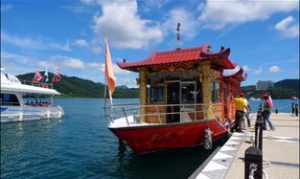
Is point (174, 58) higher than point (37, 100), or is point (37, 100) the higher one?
point (174, 58)

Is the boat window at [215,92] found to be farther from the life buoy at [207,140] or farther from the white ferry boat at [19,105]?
the white ferry boat at [19,105]

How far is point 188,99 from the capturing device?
11320mm

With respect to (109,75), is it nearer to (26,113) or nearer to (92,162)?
(92,162)

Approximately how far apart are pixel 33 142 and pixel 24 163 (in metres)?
5.77

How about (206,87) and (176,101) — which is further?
(176,101)

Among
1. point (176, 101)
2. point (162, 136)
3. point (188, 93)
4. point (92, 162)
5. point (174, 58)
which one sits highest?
point (174, 58)

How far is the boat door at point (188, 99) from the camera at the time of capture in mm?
10930

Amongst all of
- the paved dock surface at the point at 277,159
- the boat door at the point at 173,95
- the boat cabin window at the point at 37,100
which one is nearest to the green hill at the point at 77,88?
the boat cabin window at the point at 37,100

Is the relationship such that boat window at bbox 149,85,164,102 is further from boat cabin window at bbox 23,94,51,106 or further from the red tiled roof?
boat cabin window at bbox 23,94,51,106

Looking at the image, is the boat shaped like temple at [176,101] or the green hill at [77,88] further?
the green hill at [77,88]

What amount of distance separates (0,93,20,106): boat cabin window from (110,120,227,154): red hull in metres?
24.1

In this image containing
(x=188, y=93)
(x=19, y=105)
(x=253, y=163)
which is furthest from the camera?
(x=19, y=105)

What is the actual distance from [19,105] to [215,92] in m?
25.4

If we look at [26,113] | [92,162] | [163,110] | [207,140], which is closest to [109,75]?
[207,140]
